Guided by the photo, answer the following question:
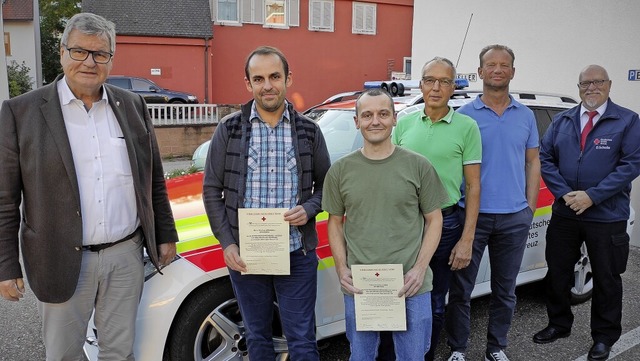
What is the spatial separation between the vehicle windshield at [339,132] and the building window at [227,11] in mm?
19667

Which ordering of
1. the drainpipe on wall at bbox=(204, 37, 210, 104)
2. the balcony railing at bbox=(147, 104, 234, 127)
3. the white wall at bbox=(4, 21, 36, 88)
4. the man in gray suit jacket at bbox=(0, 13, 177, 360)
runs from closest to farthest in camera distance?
the man in gray suit jacket at bbox=(0, 13, 177, 360), the balcony railing at bbox=(147, 104, 234, 127), the drainpipe on wall at bbox=(204, 37, 210, 104), the white wall at bbox=(4, 21, 36, 88)

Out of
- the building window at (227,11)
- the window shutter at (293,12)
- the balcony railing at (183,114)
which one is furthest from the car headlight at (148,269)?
the window shutter at (293,12)

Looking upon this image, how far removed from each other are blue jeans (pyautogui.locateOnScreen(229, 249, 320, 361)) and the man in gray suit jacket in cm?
50

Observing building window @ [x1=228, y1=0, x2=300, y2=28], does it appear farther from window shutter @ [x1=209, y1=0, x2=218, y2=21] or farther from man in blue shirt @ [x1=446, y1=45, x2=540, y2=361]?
man in blue shirt @ [x1=446, y1=45, x2=540, y2=361]

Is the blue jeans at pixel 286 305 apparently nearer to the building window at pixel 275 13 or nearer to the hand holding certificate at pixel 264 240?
the hand holding certificate at pixel 264 240

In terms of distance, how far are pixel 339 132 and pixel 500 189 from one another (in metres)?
1.34

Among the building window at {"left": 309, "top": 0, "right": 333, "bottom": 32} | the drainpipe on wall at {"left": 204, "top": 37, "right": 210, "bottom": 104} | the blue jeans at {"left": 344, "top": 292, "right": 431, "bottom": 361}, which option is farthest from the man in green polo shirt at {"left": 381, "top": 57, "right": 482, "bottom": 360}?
the building window at {"left": 309, "top": 0, "right": 333, "bottom": 32}

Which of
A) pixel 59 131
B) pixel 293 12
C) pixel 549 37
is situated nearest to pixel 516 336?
pixel 59 131

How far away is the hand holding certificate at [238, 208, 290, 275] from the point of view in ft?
8.05

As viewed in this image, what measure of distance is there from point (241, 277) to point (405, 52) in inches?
956

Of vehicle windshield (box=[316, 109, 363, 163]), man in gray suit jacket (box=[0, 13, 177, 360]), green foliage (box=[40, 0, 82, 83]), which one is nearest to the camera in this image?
man in gray suit jacket (box=[0, 13, 177, 360])

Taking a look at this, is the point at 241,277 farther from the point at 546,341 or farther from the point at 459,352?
the point at 546,341

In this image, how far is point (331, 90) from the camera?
24141mm

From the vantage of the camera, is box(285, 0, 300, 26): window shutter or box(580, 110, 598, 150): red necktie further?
box(285, 0, 300, 26): window shutter
